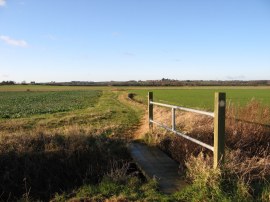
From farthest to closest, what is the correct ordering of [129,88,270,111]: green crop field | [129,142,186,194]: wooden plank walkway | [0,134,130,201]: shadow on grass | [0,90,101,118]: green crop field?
[129,88,270,111]: green crop field
[0,90,101,118]: green crop field
[0,134,130,201]: shadow on grass
[129,142,186,194]: wooden plank walkway

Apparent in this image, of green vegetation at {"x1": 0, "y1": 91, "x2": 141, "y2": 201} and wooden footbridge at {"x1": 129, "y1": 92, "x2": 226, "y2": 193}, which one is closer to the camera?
wooden footbridge at {"x1": 129, "y1": 92, "x2": 226, "y2": 193}

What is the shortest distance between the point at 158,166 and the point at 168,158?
0.75 metres

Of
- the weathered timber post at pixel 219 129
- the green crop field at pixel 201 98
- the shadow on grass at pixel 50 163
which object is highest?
the weathered timber post at pixel 219 129

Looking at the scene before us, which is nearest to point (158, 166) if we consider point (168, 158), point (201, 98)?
point (168, 158)

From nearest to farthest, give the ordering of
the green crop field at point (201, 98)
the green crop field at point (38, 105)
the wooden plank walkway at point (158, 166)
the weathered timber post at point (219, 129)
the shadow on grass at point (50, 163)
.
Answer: the weathered timber post at point (219, 129)
the wooden plank walkway at point (158, 166)
the shadow on grass at point (50, 163)
the green crop field at point (38, 105)
the green crop field at point (201, 98)

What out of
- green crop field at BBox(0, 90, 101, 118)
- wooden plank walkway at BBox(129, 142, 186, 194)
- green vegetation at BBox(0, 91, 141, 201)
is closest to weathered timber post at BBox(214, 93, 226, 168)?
wooden plank walkway at BBox(129, 142, 186, 194)

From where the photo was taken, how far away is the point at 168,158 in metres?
8.16


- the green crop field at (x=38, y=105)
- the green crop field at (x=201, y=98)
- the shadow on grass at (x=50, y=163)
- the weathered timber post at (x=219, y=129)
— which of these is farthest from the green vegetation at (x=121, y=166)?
the green crop field at (x=38, y=105)

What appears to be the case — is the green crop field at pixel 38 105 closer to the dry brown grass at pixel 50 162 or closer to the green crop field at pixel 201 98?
the green crop field at pixel 201 98

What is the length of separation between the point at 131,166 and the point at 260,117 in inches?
156

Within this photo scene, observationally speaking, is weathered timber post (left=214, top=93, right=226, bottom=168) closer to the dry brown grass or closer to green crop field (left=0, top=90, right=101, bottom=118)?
the dry brown grass

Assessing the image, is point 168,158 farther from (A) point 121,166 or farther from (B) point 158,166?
(A) point 121,166

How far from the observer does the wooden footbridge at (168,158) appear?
18.6 ft

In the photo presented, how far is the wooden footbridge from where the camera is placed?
5.68 meters
